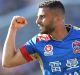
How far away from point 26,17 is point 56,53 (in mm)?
3075

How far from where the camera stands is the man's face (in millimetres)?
4059

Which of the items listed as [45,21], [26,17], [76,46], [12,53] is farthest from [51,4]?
[26,17]

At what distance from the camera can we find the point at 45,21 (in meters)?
4.11

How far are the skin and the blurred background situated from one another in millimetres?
2491

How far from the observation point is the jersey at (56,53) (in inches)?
160

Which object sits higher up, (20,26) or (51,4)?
(51,4)

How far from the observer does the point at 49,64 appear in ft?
13.4

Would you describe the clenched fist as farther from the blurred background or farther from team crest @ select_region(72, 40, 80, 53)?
the blurred background

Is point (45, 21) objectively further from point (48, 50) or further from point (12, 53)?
point (12, 53)

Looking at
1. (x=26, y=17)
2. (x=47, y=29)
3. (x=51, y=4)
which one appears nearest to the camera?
(x=47, y=29)

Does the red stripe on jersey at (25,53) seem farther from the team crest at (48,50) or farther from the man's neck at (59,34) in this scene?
the man's neck at (59,34)

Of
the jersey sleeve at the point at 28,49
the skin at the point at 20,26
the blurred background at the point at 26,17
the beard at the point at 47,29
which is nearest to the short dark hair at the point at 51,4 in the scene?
the skin at the point at 20,26

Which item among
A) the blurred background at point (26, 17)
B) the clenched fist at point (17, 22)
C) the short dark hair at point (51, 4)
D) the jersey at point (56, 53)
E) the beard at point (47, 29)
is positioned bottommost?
the blurred background at point (26, 17)

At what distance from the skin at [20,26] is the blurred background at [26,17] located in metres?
2.49
